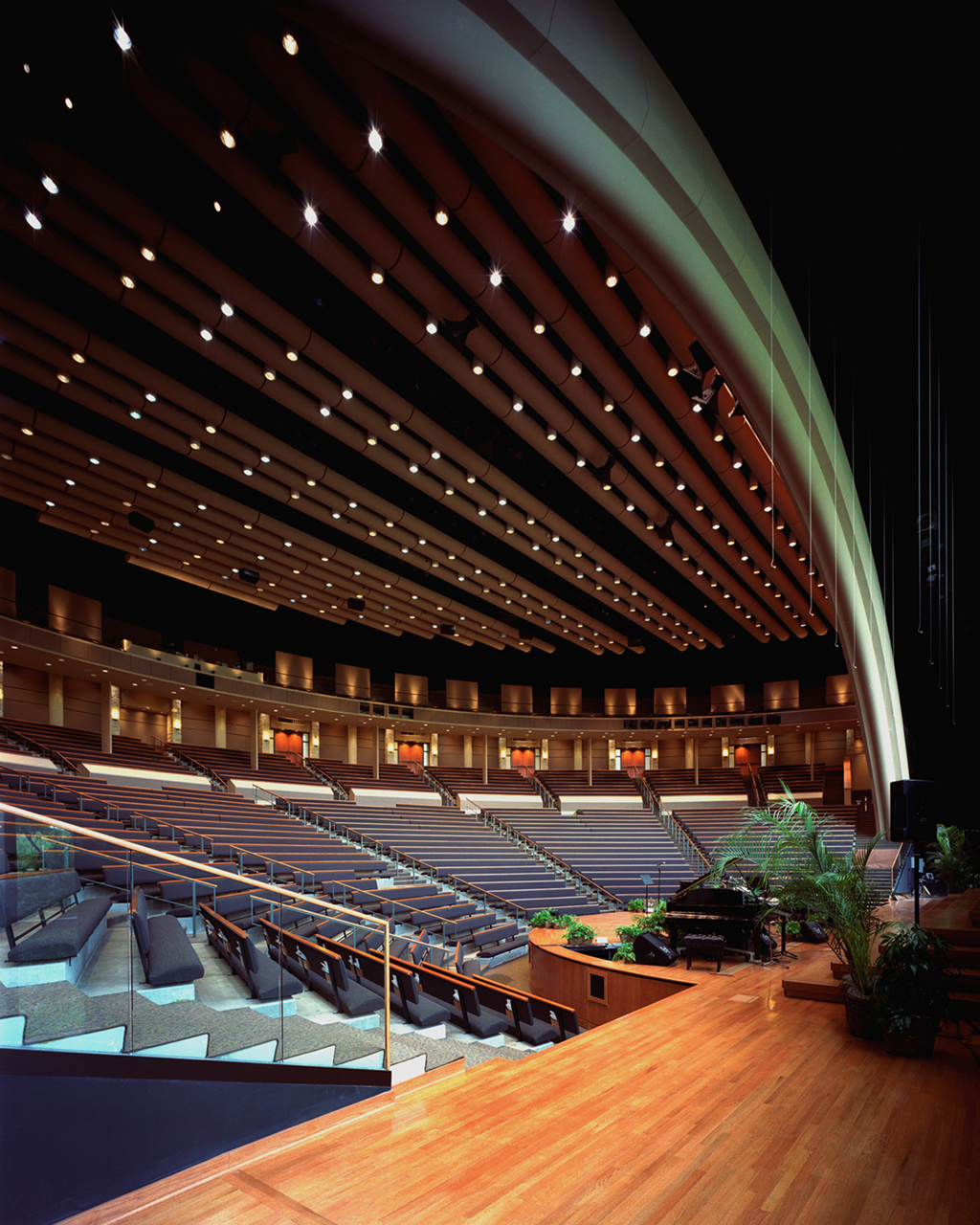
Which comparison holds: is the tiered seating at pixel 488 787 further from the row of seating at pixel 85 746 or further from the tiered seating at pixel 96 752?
the row of seating at pixel 85 746

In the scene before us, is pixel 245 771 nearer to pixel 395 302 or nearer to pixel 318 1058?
pixel 395 302

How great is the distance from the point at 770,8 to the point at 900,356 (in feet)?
13.0

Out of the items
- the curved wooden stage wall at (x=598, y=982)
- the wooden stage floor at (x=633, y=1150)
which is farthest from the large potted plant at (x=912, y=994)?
the curved wooden stage wall at (x=598, y=982)

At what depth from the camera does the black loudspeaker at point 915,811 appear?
697cm

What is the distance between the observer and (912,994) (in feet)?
14.6

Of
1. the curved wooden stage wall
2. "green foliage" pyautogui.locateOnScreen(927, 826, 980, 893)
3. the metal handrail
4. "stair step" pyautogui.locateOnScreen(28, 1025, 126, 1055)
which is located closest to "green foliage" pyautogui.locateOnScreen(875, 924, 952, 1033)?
the curved wooden stage wall

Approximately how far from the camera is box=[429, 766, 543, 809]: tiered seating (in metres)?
25.2

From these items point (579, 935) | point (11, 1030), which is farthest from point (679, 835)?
point (11, 1030)

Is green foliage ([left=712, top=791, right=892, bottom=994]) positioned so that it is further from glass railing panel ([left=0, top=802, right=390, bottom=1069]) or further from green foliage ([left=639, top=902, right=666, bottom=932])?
green foliage ([left=639, top=902, right=666, bottom=932])

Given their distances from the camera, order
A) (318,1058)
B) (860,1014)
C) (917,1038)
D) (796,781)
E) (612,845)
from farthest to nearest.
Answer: (796,781)
(612,845)
(860,1014)
(917,1038)
(318,1058)

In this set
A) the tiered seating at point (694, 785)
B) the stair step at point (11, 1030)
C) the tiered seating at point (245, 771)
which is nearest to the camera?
the stair step at point (11, 1030)

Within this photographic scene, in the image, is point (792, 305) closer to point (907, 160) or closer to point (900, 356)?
point (900, 356)

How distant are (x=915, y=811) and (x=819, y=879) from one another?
9.15 ft

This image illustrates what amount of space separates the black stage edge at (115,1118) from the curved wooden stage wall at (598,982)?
4632mm
